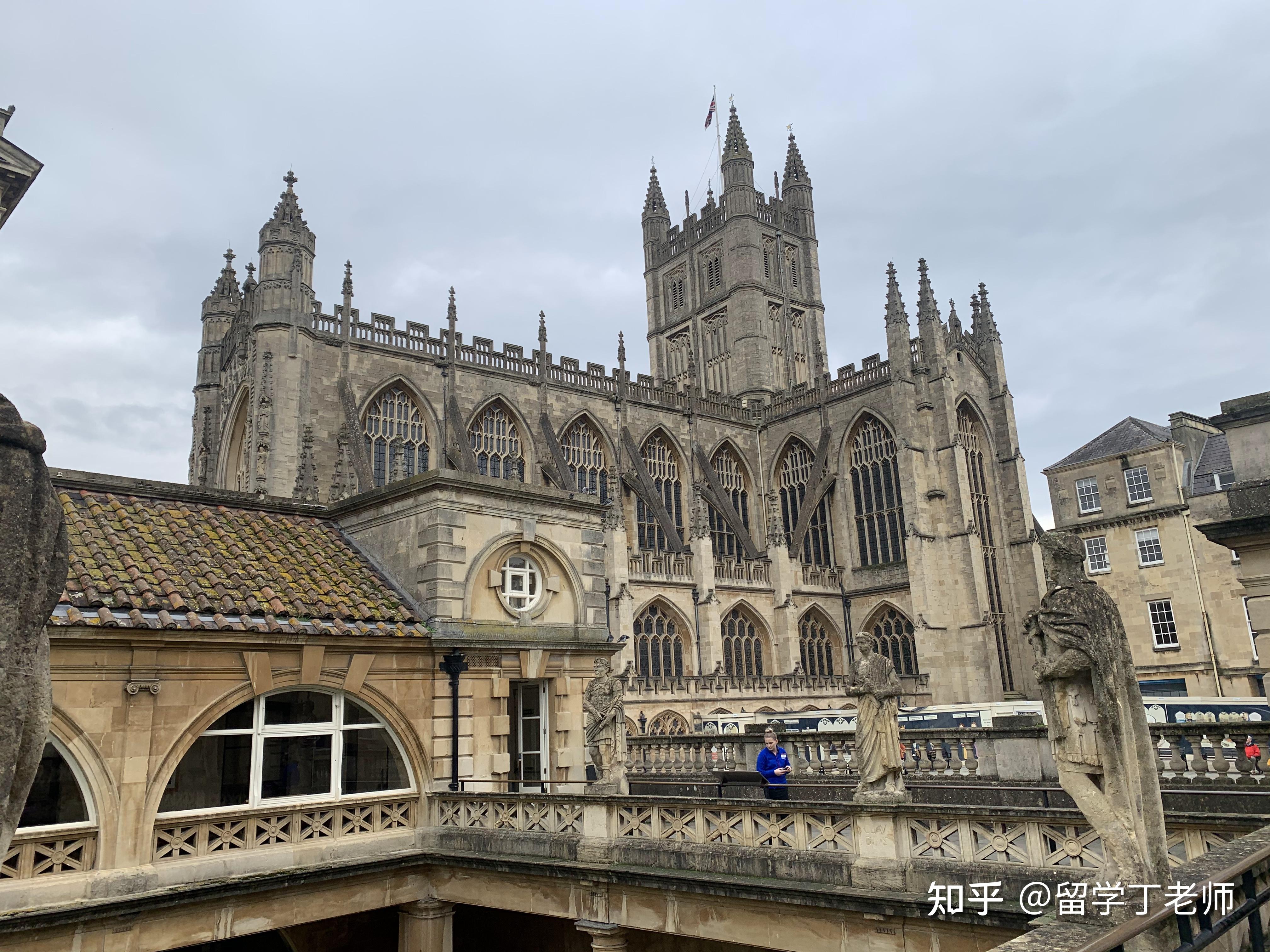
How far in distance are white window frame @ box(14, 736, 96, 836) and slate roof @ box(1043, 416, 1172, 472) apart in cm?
3525

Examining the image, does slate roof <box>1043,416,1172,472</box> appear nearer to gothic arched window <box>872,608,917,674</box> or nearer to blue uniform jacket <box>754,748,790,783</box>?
gothic arched window <box>872,608,917,674</box>

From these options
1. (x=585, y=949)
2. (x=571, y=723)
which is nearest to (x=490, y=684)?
(x=571, y=723)

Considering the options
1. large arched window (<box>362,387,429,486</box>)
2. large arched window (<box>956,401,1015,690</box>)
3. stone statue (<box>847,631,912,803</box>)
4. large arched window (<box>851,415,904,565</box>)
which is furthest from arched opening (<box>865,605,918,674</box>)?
stone statue (<box>847,631,912,803</box>)

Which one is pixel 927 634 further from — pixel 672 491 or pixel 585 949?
pixel 585 949

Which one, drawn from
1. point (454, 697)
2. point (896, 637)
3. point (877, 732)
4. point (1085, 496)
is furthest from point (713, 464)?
point (877, 732)

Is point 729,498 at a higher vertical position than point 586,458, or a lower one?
lower

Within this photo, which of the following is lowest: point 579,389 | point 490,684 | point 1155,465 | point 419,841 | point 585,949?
point 585,949

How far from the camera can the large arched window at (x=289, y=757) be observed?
1205cm

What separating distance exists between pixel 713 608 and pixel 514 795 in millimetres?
25072

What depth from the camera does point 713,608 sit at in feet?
120

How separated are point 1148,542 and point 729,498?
17731mm

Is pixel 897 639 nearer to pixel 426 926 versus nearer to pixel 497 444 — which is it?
pixel 497 444

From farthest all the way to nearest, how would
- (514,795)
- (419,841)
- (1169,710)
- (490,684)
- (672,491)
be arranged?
(672,491), (1169,710), (490,684), (419,841), (514,795)

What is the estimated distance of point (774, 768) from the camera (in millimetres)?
12391
